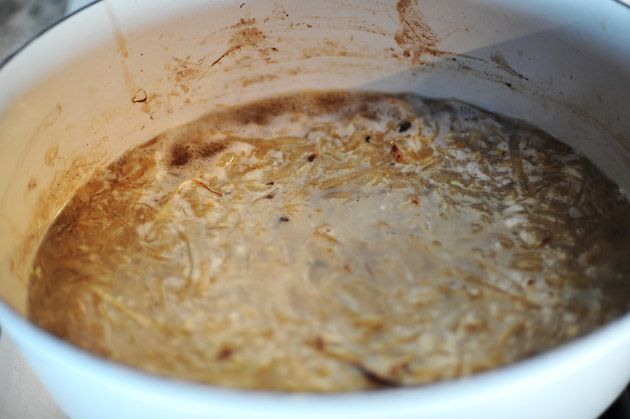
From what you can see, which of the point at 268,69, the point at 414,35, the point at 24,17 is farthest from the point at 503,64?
the point at 24,17

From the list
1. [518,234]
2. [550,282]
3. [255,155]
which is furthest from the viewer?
[255,155]

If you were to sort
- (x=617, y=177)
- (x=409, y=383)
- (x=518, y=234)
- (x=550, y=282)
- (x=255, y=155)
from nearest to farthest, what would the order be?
1. (x=409, y=383)
2. (x=550, y=282)
3. (x=518, y=234)
4. (x=617, y=177)
5. (x=255, y=155)

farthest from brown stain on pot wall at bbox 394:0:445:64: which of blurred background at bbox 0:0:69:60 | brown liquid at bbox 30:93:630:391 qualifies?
blurred background at bbox 0:0:69:60

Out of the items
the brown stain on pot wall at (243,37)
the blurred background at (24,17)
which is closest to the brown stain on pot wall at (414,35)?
the brown stain on pot wall at (243,37)

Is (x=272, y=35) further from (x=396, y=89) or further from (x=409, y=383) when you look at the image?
(x=409, y=383)

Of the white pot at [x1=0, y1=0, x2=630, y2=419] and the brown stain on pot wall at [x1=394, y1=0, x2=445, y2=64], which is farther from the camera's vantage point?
the brown stain on pot wall at [x1=394, y1=0, x2=445, y2=64]

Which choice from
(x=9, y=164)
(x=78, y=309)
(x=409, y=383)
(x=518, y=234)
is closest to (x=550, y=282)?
(x=518, y=234)

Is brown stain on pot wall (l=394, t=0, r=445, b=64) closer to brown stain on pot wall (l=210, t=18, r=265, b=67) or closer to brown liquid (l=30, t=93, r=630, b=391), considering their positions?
brown liquid (l=30, t=93, r=630, b=391)
